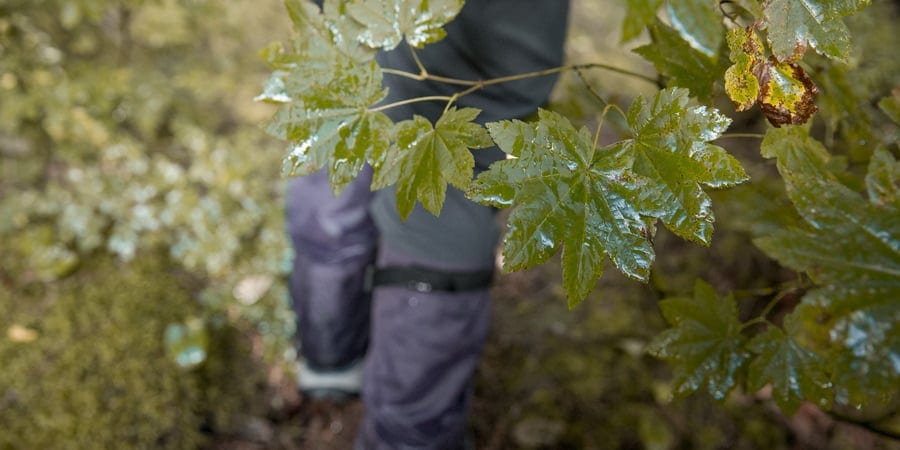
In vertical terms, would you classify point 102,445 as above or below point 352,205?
below

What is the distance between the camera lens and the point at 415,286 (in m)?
1.49

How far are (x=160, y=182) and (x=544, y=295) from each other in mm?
1903

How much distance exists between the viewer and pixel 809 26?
622 millimetres

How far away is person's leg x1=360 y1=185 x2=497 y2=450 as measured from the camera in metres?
1.43

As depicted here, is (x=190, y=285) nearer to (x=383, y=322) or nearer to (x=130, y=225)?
(x=130, y=225)

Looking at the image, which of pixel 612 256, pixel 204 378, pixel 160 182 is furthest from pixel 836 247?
pixel 160 182

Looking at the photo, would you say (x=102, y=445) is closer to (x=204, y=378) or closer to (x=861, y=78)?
(x=204, y=378)

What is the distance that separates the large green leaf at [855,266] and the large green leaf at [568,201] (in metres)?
0.18

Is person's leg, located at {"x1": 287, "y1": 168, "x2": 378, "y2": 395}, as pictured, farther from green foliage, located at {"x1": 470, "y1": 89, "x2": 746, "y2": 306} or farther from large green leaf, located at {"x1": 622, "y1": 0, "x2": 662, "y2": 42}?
large green leaf, located at {"x1": 622, "y1": 0, "x2": 662, "y2": 42}

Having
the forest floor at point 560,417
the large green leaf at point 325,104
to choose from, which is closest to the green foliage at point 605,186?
the large green leaf at point 325,104

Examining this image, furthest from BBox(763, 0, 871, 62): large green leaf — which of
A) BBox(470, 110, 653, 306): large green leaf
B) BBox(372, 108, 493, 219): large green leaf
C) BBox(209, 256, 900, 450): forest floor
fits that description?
BBox(209, 256, 900, 450): forest floor

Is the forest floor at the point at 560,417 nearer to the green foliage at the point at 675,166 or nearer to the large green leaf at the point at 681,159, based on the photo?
the green foliage at the point at 675,166

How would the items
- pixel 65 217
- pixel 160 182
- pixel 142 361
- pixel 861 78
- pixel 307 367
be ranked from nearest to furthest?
pixel 861 78 → pixel 142 361 → pixel 307 367 → pixel 65 217 → pixel 160 182

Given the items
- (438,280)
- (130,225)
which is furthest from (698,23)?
(130,225)
